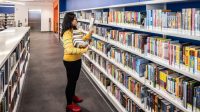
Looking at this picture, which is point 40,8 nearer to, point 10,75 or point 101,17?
point 101,17

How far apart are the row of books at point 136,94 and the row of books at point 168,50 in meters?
0.49

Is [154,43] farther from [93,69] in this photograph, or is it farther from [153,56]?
[93,69]

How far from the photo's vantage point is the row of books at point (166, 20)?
1.94 meters

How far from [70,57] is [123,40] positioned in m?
0.97

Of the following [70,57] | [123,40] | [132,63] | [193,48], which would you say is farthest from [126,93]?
[193,48]

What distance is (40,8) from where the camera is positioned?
23812 mm

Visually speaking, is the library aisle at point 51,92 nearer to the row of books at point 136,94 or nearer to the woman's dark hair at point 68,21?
the row of books at point 136,94

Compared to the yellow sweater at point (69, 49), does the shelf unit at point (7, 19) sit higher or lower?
higher

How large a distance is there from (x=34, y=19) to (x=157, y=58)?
23.6m

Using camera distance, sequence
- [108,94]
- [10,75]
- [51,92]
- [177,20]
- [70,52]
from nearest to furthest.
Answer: [177,20] < [10,75] < [70,52] < [108,94] < [51,92]

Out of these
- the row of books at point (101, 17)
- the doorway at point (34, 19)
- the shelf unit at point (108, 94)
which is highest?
the doorway at point (34, 19)

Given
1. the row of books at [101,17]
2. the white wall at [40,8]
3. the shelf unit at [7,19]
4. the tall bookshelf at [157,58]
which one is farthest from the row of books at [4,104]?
the shelf unit at [7,19]

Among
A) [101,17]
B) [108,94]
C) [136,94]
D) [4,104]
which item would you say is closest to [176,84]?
[136,94]

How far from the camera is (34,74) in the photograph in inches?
255
